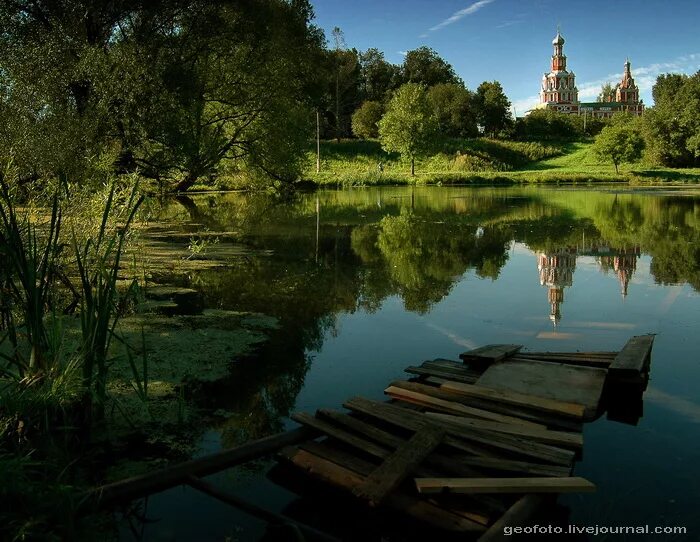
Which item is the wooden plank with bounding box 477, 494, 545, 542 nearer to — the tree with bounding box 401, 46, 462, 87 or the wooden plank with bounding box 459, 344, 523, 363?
the wooden plank with bounding box 459, 344, 523, 363

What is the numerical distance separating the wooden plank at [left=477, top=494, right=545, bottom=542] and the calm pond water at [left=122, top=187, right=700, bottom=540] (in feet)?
1.77

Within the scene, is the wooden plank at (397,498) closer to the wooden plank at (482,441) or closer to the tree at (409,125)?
the wooden plank at (482,441)

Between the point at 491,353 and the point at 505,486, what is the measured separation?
314 centimetres

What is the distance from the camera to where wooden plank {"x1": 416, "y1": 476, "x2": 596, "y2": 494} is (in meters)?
3.96

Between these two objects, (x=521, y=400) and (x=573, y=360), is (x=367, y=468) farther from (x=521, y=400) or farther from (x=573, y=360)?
(x=573, y=360)

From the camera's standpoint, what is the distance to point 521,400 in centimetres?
572

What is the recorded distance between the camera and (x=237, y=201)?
35312 millimetres

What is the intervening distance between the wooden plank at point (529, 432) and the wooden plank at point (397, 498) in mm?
1169

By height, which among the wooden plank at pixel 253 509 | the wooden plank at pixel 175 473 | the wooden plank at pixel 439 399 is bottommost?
the wooden plank at pixel 253 509

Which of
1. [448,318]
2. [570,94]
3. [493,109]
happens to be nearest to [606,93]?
[570,94]

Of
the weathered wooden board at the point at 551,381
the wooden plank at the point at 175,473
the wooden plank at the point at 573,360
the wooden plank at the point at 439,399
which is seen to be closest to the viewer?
the wooden plank at the point at 175,473

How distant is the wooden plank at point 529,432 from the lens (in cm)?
484

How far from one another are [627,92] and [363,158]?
10549 cm

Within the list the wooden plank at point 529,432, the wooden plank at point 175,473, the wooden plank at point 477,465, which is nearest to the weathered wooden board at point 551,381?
the wooden plank at point 529,432
